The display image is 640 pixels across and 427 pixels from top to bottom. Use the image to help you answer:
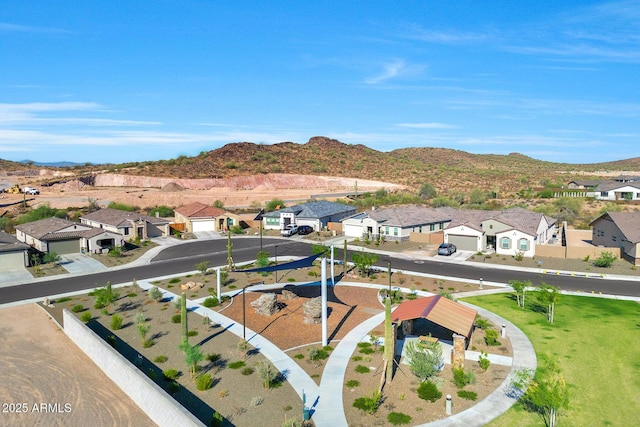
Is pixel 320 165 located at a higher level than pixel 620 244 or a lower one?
higher

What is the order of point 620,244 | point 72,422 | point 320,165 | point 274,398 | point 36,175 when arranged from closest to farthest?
point 72,422, point 274,398, point 620,244, point 36,175, point 320,165

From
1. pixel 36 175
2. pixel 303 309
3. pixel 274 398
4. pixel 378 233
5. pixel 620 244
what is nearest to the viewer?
pixel 274 398

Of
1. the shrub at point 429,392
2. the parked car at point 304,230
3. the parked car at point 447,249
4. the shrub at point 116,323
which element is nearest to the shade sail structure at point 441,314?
the shrub at point 429,392

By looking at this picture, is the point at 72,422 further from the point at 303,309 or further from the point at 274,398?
the point at 303,309

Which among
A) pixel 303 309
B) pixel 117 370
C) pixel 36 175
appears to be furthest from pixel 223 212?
pixel 36 175

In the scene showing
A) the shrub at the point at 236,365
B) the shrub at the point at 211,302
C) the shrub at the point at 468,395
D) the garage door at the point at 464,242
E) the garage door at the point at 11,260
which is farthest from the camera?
the garage door at the point at 464,242

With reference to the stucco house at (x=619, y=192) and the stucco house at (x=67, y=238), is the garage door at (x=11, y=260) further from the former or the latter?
the stucco house at (x=619, y=192)

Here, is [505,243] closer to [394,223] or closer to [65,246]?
[394,223]
